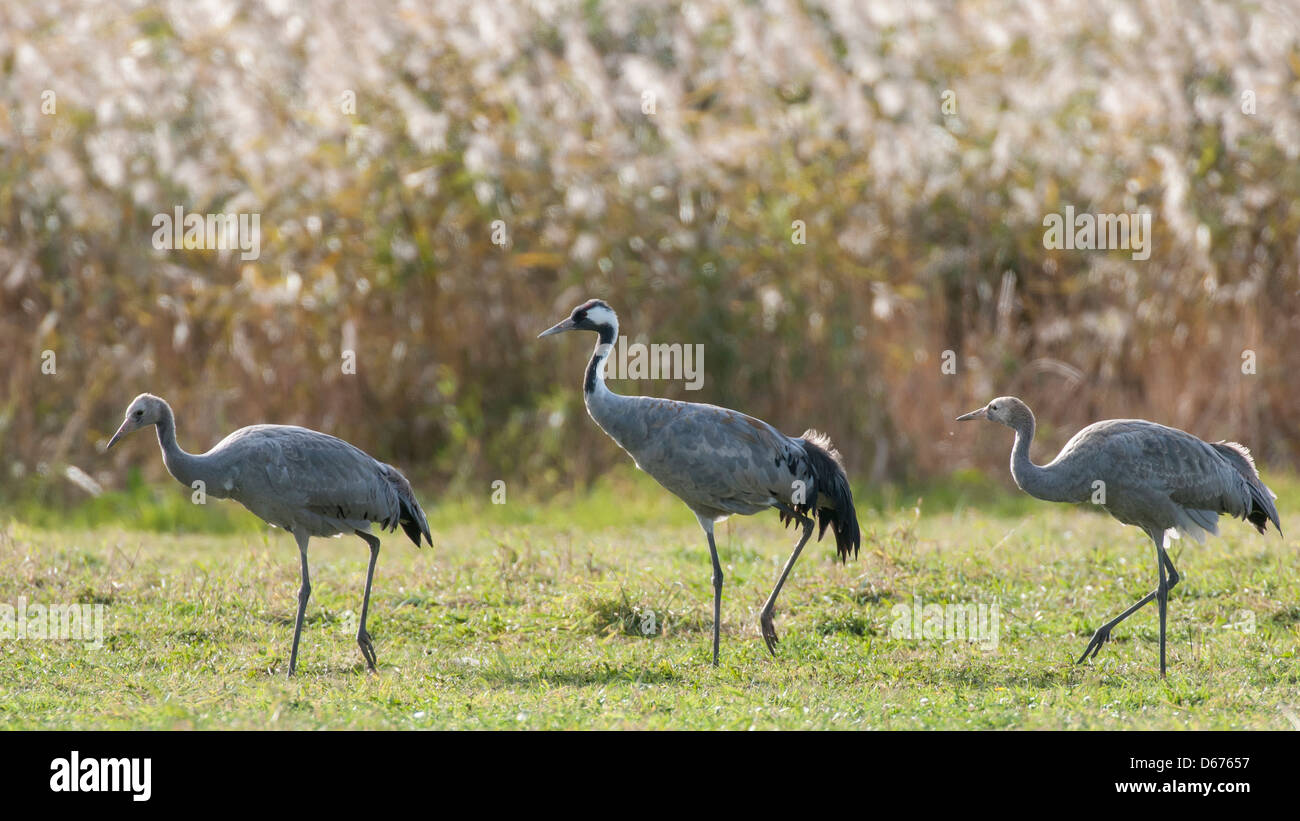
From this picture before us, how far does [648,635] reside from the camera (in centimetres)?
816

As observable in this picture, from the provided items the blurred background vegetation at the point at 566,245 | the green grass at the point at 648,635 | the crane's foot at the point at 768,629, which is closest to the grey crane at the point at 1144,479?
the green grass at the point at 648,635

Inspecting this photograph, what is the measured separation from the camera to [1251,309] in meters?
12.1

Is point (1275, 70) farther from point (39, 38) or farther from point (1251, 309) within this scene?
point (39, 38)

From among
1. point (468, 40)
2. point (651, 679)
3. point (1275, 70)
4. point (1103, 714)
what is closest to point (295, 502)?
point (651, 679)

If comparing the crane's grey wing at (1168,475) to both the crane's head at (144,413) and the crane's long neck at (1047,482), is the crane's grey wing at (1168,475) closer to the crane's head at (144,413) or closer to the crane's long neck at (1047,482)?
the crane's long neck at (1047,482)

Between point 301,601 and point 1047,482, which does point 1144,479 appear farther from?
point 301,601

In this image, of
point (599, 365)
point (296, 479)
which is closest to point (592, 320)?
point (599, 365)

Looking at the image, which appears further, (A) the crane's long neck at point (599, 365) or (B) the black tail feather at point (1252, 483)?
(A) the crane's long neck at point (599, 365)

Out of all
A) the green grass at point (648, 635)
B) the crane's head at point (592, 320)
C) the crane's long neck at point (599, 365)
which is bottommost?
the green grass at point (648, 635)

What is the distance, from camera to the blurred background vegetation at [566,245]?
12000mm

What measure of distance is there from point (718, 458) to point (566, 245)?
4.64 meters

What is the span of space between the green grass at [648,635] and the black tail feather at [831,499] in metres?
0.37

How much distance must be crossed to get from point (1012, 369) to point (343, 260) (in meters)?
5.20

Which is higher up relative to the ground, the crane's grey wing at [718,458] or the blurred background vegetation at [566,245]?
the blurred background vegetation at [566,245]
